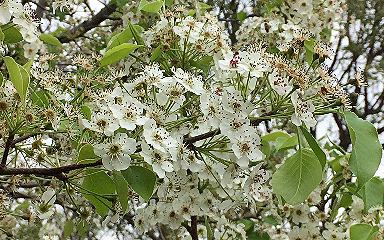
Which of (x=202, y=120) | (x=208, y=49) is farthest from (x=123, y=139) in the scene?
(x=208, y=49)

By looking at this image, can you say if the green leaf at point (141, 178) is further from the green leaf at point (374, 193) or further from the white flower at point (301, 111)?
the green leaf at point (374, 193)

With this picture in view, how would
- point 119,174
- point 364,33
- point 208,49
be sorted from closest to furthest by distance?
1. point 119,174
2. point 208,49
3. point 364,33

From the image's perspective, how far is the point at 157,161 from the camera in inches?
41.8

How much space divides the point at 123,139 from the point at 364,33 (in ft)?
8.97

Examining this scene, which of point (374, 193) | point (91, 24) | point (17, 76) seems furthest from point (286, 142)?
point (91, 24)

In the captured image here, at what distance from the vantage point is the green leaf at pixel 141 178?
3.58 ft

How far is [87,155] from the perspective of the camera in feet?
3.45

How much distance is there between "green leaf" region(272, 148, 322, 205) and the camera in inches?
44.2

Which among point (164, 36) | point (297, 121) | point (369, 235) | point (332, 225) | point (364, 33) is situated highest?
point (364, 33)

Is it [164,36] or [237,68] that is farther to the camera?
[164,36]

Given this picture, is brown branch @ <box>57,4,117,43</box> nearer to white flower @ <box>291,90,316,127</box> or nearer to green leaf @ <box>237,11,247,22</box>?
green leaf @ <box>237,11,247,22</box>

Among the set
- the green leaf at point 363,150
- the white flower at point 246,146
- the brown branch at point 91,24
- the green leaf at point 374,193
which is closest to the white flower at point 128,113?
the white flower at point 246,146

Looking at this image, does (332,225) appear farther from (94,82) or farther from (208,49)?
(94,82)

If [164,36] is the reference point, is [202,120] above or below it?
below
